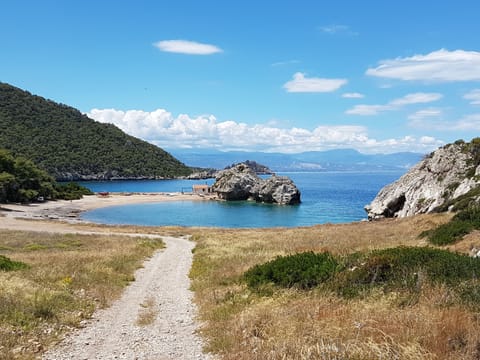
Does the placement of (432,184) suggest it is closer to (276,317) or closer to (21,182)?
(276,317)

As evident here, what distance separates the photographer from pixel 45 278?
17.2 m

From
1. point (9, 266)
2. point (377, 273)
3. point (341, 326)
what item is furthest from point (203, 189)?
point (341, 326)

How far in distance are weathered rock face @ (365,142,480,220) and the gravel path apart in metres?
39.4

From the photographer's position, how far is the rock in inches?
5369

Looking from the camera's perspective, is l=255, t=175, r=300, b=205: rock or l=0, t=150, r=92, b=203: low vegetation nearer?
l=0, t=150, r=92, b=203: low vegetation

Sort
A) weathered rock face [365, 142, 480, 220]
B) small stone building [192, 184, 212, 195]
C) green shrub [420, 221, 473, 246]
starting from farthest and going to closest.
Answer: small stone building [192, 184, 212, 195], weathered rock face [365, 142, 480, 220], green shrub [420, 221, 473, 246]

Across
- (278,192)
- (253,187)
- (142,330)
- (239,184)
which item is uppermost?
(239,184)

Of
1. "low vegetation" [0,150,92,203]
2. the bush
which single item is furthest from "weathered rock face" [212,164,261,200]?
the bush

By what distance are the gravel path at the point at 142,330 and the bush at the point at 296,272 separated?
2.80 m

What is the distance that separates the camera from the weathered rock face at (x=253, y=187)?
137625mm

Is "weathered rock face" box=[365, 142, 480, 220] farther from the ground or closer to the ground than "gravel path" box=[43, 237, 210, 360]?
farther from the ground

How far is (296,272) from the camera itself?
1498 cm

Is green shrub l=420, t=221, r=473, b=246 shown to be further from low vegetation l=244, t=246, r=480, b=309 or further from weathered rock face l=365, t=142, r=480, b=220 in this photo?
weathered rock face l=365, t=142, r=480, b=220

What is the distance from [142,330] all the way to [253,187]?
13645 cm
